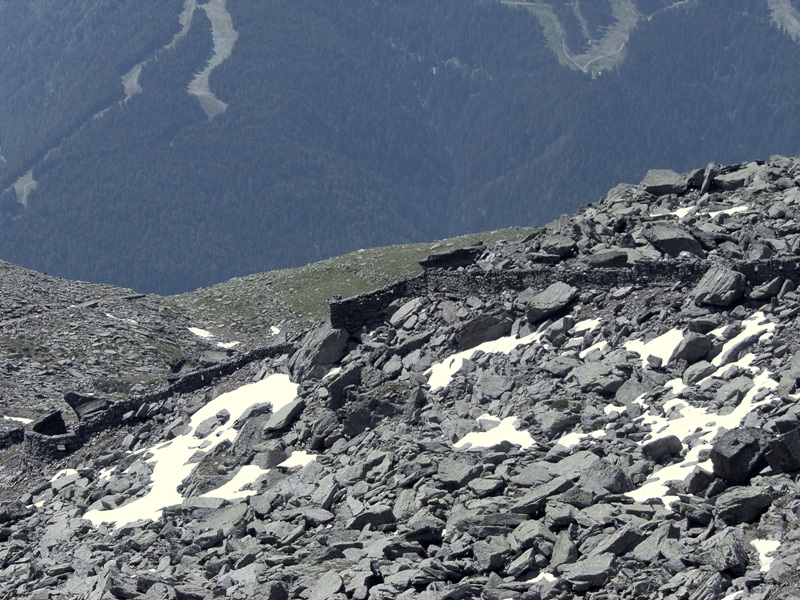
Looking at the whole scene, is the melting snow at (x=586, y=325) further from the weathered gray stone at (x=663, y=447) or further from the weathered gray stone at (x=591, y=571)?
the weathered gray stone at (x=591, y=571)

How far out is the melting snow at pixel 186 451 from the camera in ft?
185

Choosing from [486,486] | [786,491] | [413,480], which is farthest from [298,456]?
[786,491]

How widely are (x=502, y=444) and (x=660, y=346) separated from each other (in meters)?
6.59

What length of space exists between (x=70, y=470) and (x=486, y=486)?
26583mm

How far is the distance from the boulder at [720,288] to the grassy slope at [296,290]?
69853 mm

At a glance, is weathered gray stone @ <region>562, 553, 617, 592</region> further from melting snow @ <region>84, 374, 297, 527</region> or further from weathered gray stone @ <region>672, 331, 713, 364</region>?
melting snow @ <region>84, 374, 297, 527</region>

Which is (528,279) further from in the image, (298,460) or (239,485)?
(239,485)

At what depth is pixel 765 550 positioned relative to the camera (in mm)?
36281

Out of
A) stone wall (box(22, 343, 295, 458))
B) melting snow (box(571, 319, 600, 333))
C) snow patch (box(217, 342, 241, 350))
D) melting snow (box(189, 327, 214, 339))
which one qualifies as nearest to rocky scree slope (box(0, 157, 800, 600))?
melting snow (box(571, 319, 600, 333))

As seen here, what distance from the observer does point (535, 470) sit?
44.4 metres

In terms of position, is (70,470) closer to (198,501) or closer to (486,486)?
(198,501)

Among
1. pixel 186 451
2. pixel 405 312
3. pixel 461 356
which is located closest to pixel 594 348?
pixel 461 356

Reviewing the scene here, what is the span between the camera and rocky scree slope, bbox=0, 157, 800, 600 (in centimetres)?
3931

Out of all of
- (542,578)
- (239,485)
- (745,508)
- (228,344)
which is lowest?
(228,344)
